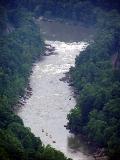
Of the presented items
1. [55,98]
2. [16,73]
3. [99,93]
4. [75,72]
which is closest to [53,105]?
[55,98]

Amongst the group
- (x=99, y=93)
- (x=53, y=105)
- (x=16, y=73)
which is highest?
(x=16, y=73)

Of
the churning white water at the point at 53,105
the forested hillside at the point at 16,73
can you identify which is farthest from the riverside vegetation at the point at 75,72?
the churning white water at the point at 53,105

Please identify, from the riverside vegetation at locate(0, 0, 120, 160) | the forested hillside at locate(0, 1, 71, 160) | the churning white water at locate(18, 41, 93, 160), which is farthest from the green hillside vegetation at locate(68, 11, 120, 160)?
the forested hillside at locate(0, 1, 71, 160)

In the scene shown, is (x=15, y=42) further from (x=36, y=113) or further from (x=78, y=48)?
(x=36, y=113)

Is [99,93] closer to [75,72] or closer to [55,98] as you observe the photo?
[55,98]

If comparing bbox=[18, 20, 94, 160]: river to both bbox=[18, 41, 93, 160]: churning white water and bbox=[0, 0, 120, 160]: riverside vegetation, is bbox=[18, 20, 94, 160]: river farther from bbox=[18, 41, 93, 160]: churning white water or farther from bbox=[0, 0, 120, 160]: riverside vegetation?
bbox=[0, 0, 120, 160]: riverside vegetation

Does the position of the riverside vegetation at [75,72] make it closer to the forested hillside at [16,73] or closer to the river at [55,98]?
the forested hillside at [16,73]
